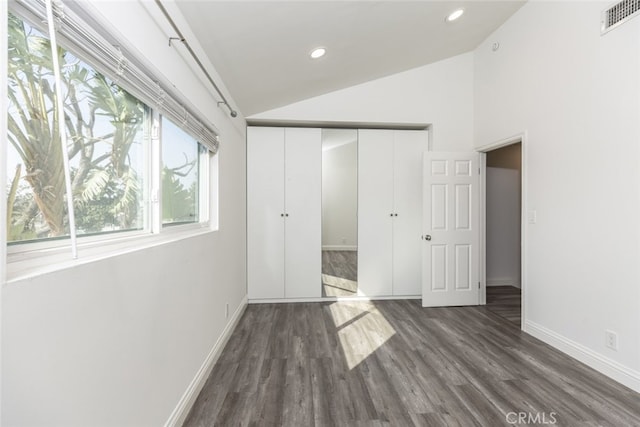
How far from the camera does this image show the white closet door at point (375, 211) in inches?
140

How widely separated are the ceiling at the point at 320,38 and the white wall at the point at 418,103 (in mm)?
122

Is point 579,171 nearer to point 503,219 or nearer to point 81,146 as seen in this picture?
point 503,219

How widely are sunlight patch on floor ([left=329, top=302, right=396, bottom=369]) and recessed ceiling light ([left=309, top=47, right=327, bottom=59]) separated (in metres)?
2.65

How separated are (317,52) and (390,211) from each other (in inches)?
82.0

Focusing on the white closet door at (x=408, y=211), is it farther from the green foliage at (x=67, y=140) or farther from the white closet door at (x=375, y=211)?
the green foliage at (x=67, y=140)

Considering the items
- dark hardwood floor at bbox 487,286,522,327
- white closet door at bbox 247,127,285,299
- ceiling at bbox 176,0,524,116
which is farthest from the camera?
white closet door at bbox 247,127,285,299

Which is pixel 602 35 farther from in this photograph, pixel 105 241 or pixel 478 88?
Answer: pixel 105 241

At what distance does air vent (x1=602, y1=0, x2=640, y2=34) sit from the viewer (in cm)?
180

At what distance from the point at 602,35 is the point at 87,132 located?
3315 millimetres

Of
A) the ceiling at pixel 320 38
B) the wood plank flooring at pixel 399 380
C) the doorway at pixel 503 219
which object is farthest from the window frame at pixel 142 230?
the doorway at pixel 503 219

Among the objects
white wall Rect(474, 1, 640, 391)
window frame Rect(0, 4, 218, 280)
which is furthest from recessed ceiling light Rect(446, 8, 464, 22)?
window frame Rect(0, 4, 218, 280)

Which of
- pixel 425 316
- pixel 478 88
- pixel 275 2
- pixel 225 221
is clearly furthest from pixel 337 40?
pixel 425 316

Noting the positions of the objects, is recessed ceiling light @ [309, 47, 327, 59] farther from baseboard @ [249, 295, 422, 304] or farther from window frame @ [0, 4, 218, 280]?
baseboard @ [249, 295, 422, 304]

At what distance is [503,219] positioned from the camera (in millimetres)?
4242
